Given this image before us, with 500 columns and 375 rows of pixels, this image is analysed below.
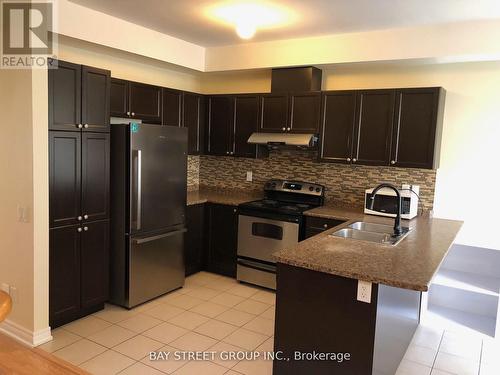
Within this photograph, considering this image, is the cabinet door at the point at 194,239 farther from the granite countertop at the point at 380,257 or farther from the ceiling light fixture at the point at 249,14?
the ceiling light fixture at the point at 249,14

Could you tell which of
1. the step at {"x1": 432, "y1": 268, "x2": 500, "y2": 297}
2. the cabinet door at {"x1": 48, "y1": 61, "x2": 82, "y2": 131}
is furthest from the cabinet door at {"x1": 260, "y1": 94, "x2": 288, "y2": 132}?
the step at {"x1": 432, "y1": 268, "x2": 500, "y2": 297}

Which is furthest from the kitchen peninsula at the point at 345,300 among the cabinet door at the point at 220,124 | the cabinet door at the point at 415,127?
the cabinet door at the point at 220,124

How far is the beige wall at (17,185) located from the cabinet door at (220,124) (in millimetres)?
2383

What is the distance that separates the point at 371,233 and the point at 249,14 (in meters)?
2.13

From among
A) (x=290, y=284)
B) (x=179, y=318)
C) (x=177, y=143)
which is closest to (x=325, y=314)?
(x=290, y=284)

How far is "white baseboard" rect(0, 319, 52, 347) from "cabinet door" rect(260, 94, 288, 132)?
289cm

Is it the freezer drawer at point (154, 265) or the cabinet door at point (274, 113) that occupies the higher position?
the cabinet door at point (274, 113)

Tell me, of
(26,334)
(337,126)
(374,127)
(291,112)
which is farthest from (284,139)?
(26,334)

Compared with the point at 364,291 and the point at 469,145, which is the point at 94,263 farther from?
the point at 469,145

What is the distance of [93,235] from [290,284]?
6.43ft

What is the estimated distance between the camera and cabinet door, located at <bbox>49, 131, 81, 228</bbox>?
320 centimetres

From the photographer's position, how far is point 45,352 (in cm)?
302

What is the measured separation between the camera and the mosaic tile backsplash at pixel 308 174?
13.9 ft

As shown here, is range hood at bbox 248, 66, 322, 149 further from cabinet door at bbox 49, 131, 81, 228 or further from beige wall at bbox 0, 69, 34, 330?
beige wall at bbox 0, 69, 34, 330
